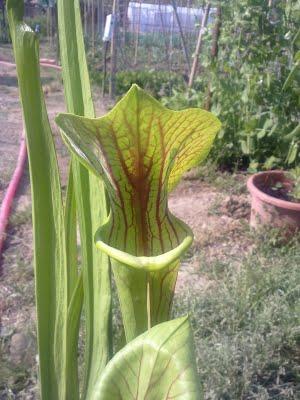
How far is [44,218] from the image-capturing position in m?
0.62

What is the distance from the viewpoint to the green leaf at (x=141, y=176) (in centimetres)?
50

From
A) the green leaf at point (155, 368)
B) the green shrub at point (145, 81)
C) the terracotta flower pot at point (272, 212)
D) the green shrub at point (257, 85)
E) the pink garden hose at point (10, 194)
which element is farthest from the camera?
the green shrub at point (145, 81)

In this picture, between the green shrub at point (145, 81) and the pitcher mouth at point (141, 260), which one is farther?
the green shrub at point (145, 81)

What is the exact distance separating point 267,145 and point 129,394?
270cm

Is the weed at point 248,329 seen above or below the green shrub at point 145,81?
below

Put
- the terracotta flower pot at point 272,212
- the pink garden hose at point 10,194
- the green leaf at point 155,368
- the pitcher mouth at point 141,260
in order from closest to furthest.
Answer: the green leaf at point 155,368
the pitcher mouth at point 141,260
the terracotta flower pot at point 272,212
the pink garden hose at point 10,194

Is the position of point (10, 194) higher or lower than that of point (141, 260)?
lower

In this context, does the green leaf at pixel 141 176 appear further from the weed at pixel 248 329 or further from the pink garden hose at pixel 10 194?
the pink garden hose at pixel 10 194

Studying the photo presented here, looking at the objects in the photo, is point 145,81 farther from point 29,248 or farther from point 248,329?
point 248,329

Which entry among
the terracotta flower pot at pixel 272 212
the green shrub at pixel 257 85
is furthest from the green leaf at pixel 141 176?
the green shrub at pixel 257 85

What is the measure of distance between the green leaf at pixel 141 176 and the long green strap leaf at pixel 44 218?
0.08 m

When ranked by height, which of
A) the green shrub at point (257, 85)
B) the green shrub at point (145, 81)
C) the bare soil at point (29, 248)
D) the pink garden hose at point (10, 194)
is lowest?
the bare soil at point (29, 248)

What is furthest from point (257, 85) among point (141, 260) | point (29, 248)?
point (141, 260)

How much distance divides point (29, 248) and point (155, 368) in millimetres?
1991
